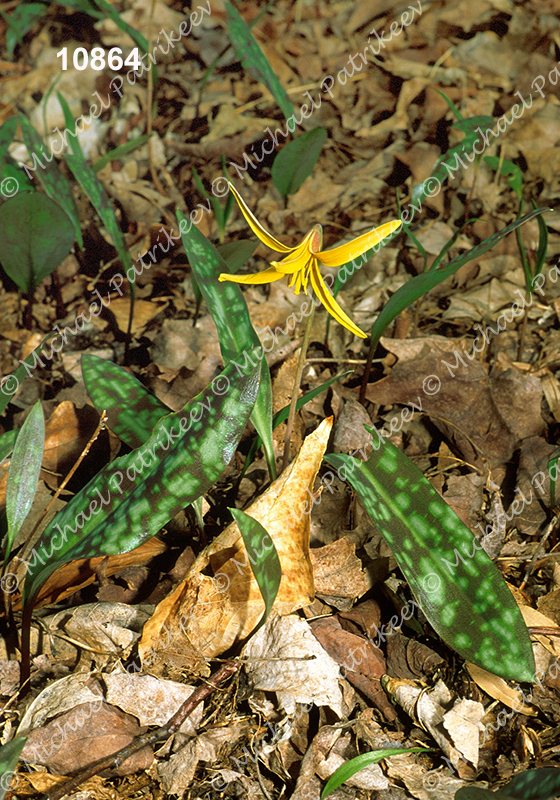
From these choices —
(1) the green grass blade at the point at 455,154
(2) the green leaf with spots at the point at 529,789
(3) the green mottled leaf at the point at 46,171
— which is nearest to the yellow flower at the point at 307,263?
Result: (2) the green leaf with spots at the point at 529,789

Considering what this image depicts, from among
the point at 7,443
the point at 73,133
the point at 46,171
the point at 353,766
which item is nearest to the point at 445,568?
the point at 353,766

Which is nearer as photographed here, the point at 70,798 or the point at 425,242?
the point at 70,798

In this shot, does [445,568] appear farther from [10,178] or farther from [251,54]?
[251,54]

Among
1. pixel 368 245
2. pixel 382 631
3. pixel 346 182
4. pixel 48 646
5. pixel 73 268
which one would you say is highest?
pixel 73 268

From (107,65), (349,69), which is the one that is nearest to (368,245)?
(349,69)

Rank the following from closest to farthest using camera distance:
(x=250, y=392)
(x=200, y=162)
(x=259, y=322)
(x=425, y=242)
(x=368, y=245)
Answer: (x=368, y=245)
(x=250, y=392)
(x=259, y=322)
(x=425, y=242)
(x=200, y=162)

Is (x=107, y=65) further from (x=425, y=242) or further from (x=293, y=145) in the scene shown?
(x=425, y=242)

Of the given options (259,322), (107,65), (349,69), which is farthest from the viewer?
(107,65)

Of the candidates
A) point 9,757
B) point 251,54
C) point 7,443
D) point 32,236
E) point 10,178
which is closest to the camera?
point 9,757
